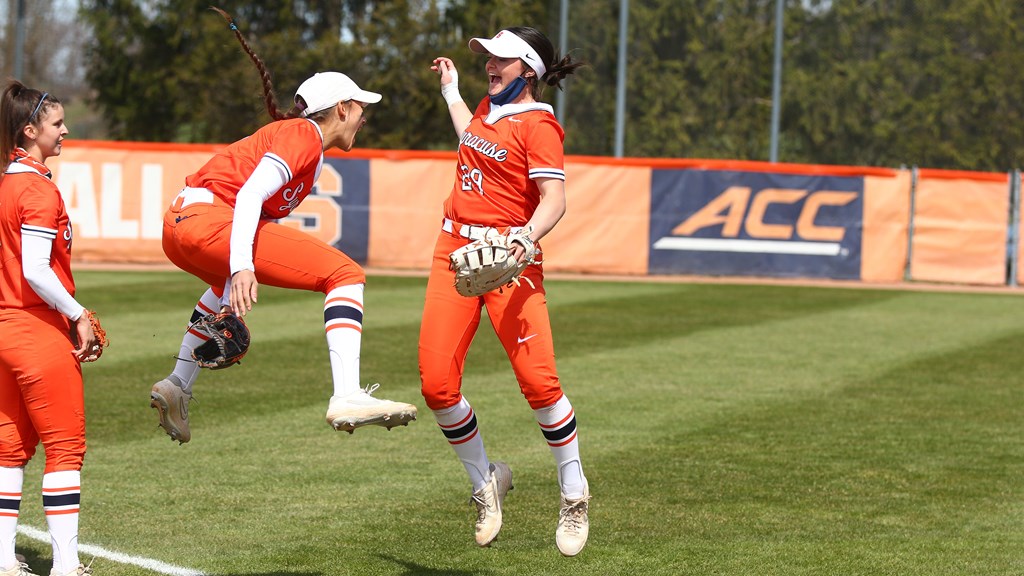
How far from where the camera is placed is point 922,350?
1402 cm

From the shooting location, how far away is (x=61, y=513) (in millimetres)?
5344

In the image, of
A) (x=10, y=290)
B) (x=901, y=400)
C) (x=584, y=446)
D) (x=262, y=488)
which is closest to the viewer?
(x=10, y=290)

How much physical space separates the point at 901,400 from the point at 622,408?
8.01 feet

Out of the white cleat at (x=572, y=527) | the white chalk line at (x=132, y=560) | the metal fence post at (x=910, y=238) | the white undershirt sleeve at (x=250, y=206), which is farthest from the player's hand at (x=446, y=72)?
the metal fence post at (x=910, y=238)

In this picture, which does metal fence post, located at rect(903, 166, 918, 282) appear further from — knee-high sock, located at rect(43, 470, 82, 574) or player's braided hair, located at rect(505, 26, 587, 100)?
knee-high sock, located at rect(43, 470, 82, 574)

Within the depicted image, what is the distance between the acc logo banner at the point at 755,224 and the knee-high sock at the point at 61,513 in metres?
17.0

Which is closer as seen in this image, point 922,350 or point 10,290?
point 10,290

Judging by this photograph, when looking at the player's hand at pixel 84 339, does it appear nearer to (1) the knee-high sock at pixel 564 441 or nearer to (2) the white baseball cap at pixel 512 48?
(1) the knee-high sock at pixel 564 441

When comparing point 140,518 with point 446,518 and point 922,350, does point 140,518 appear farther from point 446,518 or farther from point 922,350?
point 922,350

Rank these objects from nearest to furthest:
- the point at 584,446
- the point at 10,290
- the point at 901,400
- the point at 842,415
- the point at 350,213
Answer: the point at 10,290
the point at 584,446
the point at 842,415
the point at 901,400
the point at 350,213

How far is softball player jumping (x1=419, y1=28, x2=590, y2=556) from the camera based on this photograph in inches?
235

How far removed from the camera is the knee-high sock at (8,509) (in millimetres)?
5461

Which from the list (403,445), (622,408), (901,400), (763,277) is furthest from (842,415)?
(763,277)

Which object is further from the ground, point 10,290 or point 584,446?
point 10,290
